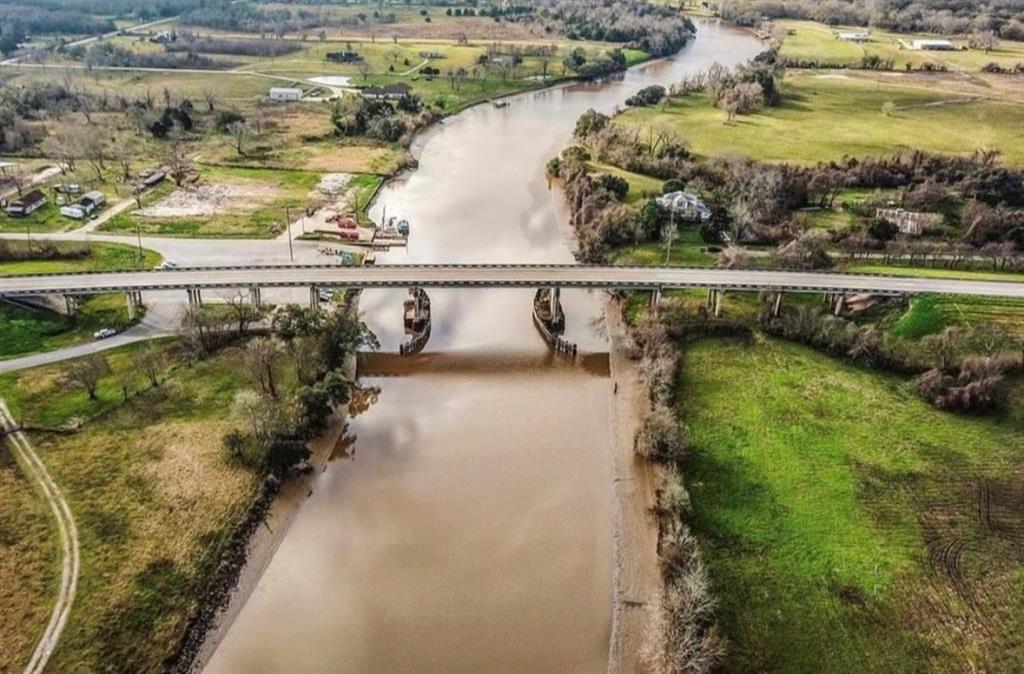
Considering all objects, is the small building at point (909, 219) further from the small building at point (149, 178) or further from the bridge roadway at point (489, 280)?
the small building at point (149, 178)

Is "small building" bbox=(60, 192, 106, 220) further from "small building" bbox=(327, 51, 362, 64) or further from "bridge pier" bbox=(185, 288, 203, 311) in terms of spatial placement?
"small building" bbox=(327, 51, 362, 64)

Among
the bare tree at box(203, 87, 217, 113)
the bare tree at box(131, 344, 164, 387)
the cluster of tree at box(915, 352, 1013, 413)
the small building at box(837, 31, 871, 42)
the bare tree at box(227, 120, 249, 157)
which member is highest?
the small building at box(837, 31, 871, 42)

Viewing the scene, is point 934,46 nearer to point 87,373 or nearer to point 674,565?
point 674,565

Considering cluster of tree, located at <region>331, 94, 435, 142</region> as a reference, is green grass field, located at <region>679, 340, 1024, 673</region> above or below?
below

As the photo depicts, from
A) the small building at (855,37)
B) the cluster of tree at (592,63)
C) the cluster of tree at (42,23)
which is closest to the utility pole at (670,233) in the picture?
the cluster of tree at (592,63)

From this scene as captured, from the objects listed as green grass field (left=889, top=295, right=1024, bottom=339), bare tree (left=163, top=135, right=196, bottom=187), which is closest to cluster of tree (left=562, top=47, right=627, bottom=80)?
bare tree (left=163, top=135, right=196, bottom=187)

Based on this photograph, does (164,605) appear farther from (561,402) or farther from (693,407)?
(693,407)
